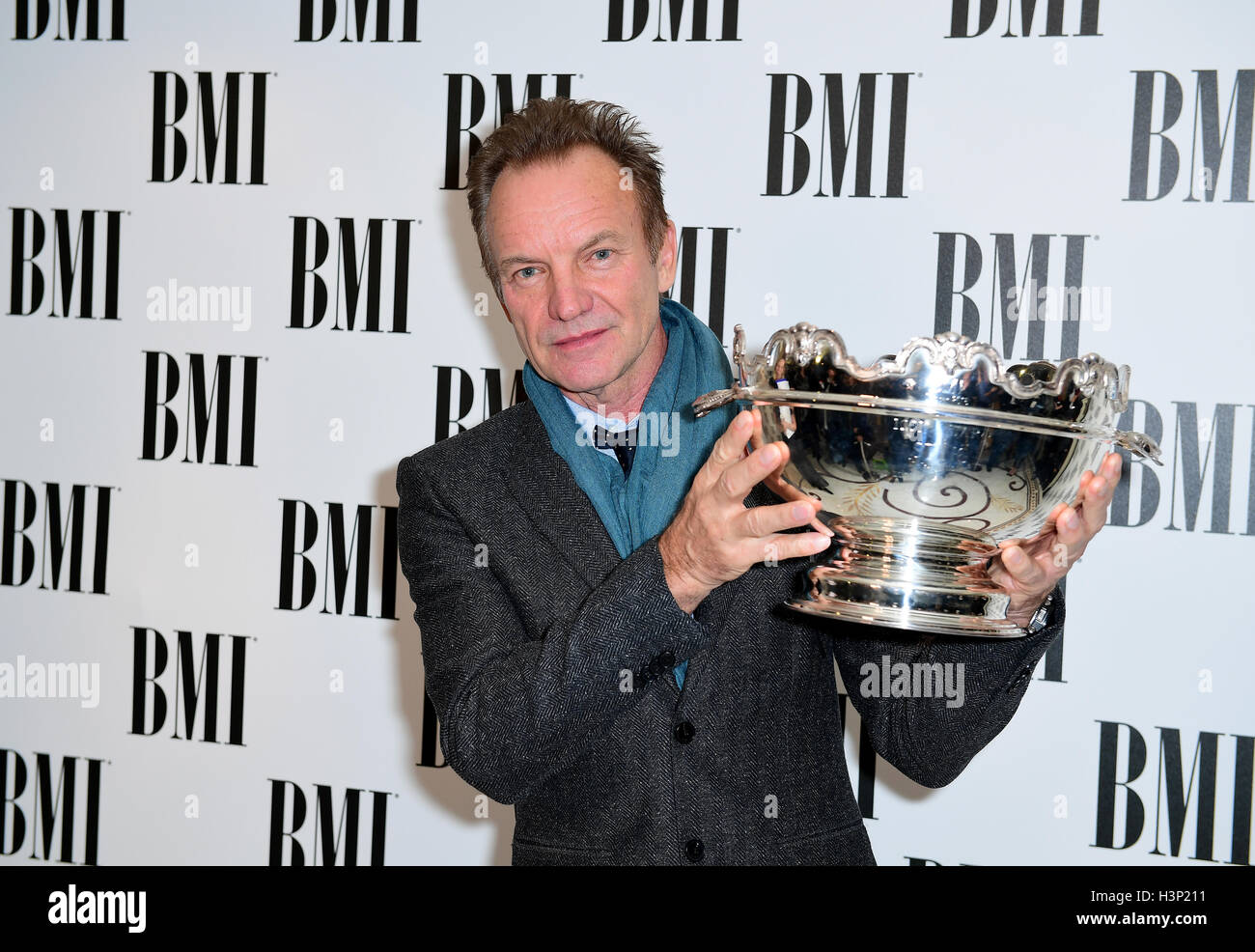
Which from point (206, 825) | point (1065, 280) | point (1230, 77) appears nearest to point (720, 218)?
point (1065, 280)

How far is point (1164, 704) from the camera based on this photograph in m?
2.04

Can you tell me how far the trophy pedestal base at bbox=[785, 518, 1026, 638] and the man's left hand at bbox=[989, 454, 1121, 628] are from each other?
27 millimetres

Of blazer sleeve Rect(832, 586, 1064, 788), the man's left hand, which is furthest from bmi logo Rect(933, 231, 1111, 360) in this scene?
the man's left hand

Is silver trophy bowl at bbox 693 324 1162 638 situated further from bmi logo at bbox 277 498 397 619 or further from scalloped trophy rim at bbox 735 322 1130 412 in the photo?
bmi logo at bbox 277 498 397 619

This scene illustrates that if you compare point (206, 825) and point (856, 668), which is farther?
point (206, 825)

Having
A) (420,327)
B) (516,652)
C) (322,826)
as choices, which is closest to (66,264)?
(420,327)

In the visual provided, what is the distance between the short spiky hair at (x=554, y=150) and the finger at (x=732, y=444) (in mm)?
675

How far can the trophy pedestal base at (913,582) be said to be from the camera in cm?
99

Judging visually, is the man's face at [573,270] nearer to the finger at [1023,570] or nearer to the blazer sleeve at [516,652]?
the blazer sleeve at [516,652]

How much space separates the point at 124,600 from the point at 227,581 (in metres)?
0.26

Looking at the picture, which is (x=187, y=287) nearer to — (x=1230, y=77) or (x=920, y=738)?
(x=920, y=738)

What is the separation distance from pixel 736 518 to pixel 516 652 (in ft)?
1.43

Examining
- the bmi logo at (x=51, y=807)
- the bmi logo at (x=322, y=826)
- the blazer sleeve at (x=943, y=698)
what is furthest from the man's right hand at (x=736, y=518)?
the bmi logo at (x=51, y=807)

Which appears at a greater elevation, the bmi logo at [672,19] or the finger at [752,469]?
the bmi logo at [672,19]
